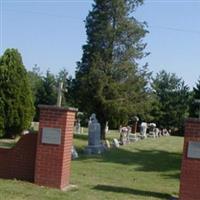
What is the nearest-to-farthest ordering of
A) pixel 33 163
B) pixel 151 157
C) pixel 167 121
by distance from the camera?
pixel 33 163 < pixel 151 157 < pixel 167 121

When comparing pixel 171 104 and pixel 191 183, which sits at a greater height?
pixel 171 104

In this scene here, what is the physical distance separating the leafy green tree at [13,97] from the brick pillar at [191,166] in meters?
14.0

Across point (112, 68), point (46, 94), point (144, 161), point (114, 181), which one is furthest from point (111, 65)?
point (46, 94)

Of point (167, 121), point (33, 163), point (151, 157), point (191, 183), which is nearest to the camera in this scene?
point (191, 183)

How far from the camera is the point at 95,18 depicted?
3475 cm

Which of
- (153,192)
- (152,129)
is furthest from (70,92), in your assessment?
(153,192)

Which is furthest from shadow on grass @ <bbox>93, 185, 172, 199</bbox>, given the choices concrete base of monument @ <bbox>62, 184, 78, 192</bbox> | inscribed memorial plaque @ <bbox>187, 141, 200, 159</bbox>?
inscribed memorial plaque @ <bbox>187, 141, 200, 159</bbox>

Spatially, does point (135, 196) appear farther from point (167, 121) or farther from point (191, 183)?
point (167, 121)

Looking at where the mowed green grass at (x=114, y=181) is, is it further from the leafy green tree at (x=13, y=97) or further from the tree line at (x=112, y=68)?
the tree line at (x=112, y=68)

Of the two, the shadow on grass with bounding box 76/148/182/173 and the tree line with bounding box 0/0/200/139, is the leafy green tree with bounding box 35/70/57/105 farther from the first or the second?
the shadow on grass with bounding box 76/148/182/173

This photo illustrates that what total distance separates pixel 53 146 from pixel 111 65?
2358 centimetres

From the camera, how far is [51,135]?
11.1 meters

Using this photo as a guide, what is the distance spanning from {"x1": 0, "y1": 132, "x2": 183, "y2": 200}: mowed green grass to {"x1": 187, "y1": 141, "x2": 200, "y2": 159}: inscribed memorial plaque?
136 cm

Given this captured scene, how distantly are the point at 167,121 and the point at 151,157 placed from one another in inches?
1821
